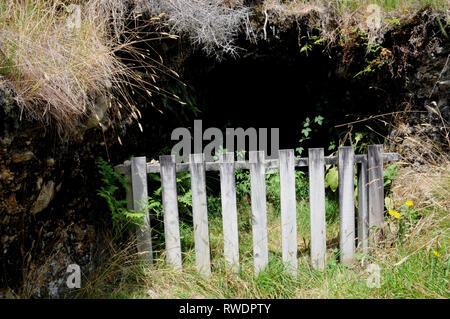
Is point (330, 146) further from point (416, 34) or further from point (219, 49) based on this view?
point (219, 49)

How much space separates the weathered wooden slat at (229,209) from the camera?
9.86ft

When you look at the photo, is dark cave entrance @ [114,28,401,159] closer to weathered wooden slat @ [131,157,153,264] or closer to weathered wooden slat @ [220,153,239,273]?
weathered wooden slat @ [131,157,153,264]

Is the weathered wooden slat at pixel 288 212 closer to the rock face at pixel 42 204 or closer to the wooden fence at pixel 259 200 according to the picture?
the wooden fence at pixel 259 200

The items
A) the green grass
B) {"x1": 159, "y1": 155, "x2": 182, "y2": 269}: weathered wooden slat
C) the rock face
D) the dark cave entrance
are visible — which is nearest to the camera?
the rock face

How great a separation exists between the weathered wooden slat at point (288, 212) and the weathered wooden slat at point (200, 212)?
0.74 m

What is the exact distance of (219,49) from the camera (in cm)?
391

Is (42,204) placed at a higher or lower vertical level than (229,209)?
higher

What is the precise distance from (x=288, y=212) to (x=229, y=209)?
1.87ft

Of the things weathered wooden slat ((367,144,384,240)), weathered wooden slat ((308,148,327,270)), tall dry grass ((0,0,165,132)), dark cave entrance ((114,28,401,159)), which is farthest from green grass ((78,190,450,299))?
tall dry grass ((0,0,165,132))

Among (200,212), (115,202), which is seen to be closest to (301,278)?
(200,212)

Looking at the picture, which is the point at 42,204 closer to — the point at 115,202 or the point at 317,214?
the point at 115,202

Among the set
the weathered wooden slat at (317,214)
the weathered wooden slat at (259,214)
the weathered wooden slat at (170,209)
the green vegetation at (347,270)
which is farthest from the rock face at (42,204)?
the weathered wooden slat at (317,214)

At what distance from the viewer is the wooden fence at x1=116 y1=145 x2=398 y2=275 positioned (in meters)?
3.01

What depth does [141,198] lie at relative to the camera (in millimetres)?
3016
